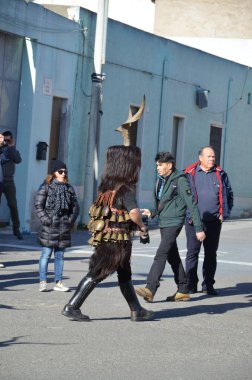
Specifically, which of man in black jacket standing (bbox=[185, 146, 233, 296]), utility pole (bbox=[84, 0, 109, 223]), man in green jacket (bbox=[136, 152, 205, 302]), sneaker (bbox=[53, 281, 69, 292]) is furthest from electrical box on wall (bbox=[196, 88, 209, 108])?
sneaker (bbox=[53, 281, 69, 292])

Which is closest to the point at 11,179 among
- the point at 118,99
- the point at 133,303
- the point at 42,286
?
the point at 118,99

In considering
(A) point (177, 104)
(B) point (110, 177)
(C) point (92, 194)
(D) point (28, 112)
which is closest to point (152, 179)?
(A) point (177, 104)

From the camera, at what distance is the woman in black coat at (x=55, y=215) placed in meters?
12.8

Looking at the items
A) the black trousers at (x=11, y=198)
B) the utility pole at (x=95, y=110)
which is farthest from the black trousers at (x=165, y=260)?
the utility pole at (x=95, y=110)

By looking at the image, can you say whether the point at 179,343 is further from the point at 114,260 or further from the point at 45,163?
the point at 45,163

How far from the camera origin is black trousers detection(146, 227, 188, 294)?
482 inches

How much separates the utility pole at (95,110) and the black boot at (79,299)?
12.2 m

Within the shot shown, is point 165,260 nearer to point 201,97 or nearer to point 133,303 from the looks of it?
point 133,303

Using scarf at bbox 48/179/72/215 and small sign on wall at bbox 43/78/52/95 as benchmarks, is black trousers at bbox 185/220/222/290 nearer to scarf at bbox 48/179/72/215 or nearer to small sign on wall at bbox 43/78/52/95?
scarf at bbox 48/179/72/215

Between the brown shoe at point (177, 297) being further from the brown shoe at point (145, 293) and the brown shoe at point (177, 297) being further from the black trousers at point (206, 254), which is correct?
the black trousers at point (206, 254)

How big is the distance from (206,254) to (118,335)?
3.96 meters

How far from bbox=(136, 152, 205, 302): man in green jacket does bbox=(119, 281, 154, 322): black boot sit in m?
1.31

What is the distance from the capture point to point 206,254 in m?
13.8

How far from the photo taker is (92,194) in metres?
22.9
